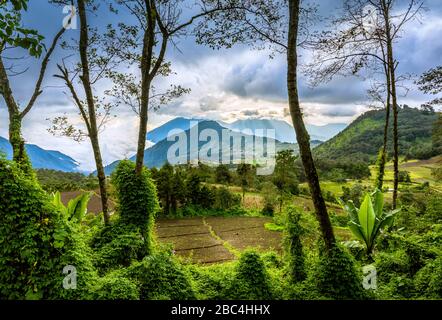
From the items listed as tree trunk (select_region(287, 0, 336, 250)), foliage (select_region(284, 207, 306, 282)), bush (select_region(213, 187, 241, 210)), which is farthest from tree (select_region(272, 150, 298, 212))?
tree trunk (select_region(287, 0, 336, 250))

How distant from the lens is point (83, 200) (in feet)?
27.3

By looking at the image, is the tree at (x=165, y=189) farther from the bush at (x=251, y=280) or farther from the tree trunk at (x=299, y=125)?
the tree trunk at (x=299, y=125)

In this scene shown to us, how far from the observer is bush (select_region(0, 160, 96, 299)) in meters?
3.77

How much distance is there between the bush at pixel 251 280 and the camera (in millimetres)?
4594

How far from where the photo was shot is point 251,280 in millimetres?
4719

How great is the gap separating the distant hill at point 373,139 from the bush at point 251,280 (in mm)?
59898

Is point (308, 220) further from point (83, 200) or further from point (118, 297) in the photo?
point (83, 200)

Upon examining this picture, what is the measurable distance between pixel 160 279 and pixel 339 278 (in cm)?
273

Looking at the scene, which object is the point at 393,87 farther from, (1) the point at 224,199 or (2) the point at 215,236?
(1) the point at 224,199

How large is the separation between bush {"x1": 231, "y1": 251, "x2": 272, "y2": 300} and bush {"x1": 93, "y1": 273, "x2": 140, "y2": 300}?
1505mm

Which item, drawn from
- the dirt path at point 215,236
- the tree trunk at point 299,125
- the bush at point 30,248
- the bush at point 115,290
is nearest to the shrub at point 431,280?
the tree trunk at point 299,125

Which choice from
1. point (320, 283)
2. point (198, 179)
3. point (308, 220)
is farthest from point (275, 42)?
point (198, 179)

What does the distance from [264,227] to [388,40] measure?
1134 centimetres
